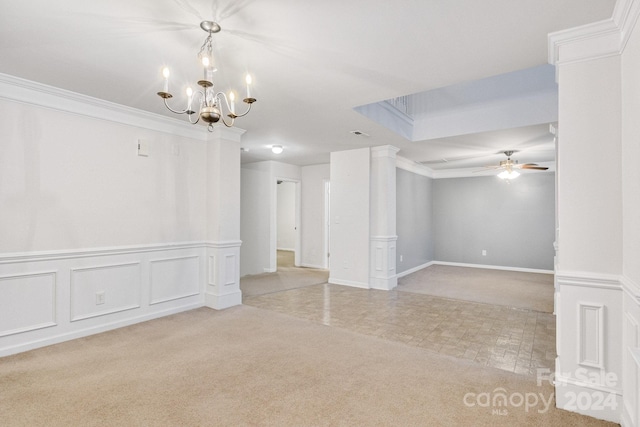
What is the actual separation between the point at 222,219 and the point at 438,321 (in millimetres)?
3034

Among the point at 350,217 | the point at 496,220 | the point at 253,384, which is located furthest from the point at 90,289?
the point at 496,220

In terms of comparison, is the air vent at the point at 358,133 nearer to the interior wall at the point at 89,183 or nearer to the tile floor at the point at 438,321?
the interior wall at the point at 89,183

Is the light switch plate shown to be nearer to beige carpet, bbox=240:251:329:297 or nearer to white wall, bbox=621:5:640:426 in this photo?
beige carpet, bbox=240:251:329:297

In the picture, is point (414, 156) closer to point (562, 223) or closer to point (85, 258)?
point (562, 223)

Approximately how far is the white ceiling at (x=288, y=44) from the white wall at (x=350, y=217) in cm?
222

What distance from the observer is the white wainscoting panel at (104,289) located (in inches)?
129

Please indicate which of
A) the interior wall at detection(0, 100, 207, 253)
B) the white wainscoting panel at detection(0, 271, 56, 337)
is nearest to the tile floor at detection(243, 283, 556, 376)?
the interior wall at detection(0, 100, 207, 253)

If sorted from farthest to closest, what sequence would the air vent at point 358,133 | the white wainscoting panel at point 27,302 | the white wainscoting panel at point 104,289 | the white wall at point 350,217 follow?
the white wall at point 350,217 → the air vent at point 358,133 → the white wainscoting panel at point 104,289 → the white wainscoting panel at point 27,302

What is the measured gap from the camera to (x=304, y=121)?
4.07 meters

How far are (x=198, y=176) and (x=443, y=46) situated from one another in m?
3.33

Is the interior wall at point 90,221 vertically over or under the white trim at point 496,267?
over

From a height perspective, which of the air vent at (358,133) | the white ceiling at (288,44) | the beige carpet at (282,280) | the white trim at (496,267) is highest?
the white ceiling at (288,44)

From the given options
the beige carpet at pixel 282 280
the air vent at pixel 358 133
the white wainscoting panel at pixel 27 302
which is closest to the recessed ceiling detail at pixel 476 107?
the air vent at pixel 358 133

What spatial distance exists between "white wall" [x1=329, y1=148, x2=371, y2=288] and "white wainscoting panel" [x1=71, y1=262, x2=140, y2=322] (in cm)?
330
